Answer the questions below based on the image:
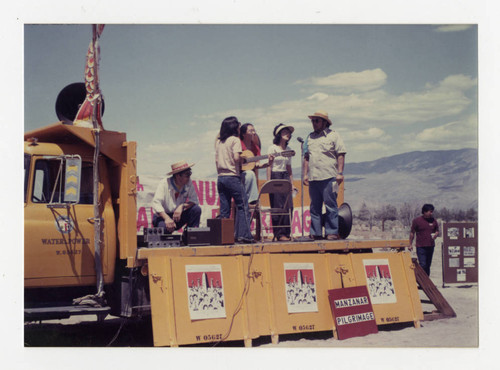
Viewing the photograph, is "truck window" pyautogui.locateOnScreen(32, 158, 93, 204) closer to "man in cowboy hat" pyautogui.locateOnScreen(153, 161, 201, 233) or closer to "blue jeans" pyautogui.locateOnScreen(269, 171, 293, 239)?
"man in cowboy hat" pyautogui.locateOnScreen(153, 161, 201, 233)

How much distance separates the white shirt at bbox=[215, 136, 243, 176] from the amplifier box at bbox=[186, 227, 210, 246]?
0.97m

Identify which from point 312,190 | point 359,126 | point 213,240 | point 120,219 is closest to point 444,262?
point 312,190

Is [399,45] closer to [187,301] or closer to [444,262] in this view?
[444,262]

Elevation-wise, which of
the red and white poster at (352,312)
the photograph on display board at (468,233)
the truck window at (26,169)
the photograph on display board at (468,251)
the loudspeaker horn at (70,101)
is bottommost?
the red and white poster at (352,312)

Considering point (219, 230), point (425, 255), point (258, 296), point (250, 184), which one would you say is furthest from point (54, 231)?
point (425, 255)

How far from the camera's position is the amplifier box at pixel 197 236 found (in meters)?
8.02

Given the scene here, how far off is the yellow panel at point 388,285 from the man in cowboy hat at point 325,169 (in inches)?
24.0

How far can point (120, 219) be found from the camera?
7.89 metres

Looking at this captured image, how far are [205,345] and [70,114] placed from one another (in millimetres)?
3549

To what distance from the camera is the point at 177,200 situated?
8.55 metres

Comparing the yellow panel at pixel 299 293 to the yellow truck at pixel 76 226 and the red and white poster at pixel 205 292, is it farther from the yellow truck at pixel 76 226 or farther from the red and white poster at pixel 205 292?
the yellow truck at pixel 76 226

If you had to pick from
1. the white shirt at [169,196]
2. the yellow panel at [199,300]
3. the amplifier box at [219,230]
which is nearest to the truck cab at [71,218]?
the yellow panel at [199,300]

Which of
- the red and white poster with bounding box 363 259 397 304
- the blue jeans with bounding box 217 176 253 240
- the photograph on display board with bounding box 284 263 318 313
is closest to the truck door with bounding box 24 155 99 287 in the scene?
the blue jeans with bounding box 217 176 253 240

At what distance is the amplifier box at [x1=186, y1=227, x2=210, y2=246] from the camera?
8016mm
